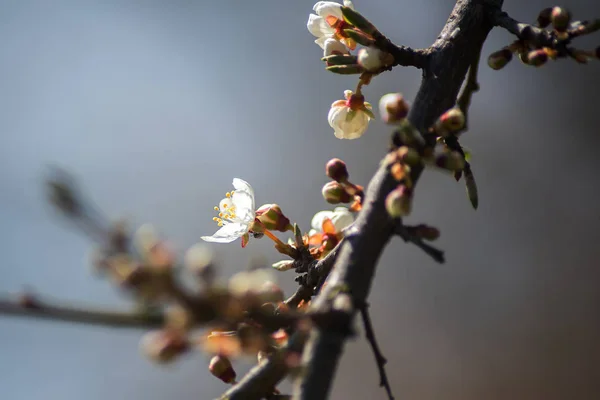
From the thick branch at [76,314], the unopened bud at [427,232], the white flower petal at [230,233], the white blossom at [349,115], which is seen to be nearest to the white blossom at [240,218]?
the white flower petal at [230,233]

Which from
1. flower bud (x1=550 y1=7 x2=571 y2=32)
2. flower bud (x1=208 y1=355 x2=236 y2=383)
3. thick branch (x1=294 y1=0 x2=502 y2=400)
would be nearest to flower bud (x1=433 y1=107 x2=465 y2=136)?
thick branch (x1=294 y1=0 x2=502 y2=400)

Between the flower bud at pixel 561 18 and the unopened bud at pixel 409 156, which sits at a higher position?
the flower bud at pixel 561 18

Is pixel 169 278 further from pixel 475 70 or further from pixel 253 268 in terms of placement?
pixel 475 70

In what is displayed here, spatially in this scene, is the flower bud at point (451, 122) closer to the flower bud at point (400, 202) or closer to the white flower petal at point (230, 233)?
the flower bud at point (400, 202)

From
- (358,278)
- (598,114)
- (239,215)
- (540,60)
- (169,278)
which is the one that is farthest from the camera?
(598,114)

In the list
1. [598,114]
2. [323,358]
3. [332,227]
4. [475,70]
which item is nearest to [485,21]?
[475,70]

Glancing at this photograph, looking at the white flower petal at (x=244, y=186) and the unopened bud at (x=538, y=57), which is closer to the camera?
the unopened bud at (x=538, y=57)
